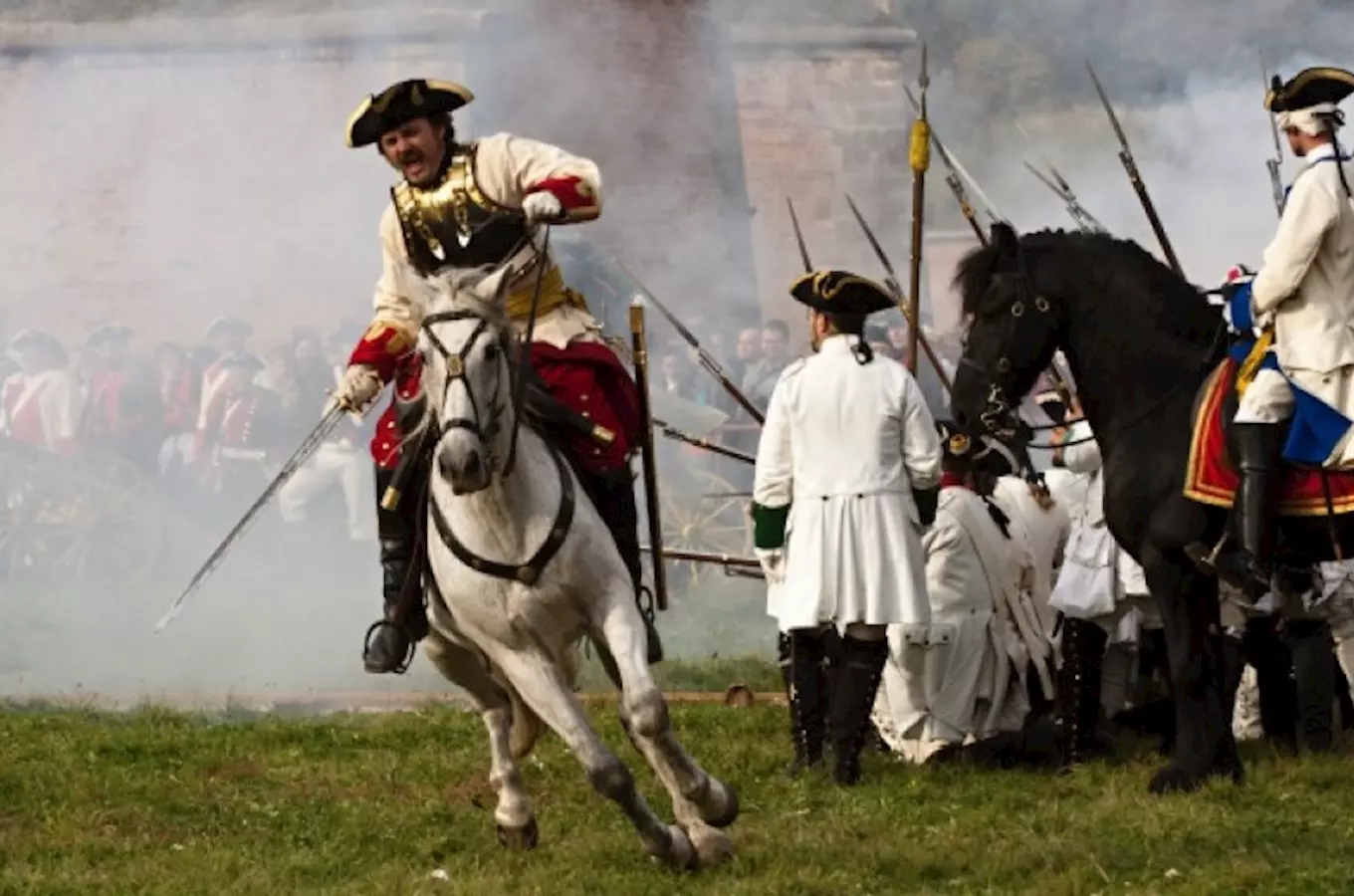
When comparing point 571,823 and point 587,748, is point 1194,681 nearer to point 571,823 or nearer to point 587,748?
point 571,823

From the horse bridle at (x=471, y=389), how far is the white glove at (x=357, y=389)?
2.09 feet

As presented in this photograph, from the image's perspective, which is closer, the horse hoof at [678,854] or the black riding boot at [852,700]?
the horse hoof at [678,854]

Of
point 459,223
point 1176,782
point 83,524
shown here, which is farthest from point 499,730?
point 83,524

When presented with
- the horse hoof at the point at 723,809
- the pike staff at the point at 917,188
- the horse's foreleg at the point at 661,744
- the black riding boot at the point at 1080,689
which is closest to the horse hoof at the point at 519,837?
the horse's foreleg at the point at 661,744

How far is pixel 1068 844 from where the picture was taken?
8.42m

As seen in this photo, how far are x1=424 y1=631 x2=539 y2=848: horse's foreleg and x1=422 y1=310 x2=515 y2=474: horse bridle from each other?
1.40m

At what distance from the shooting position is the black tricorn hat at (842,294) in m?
10.3

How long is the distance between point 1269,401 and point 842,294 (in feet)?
6.11

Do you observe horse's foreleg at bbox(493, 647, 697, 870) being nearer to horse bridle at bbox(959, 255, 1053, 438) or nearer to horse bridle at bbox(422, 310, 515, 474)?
horse bridle at bbox(422, 310, 515, 474)

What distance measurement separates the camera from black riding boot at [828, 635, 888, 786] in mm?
10133

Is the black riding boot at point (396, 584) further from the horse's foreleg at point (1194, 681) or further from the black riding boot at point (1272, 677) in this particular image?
the black riding boot at point (1272, 677)

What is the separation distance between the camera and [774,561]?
10367 mm

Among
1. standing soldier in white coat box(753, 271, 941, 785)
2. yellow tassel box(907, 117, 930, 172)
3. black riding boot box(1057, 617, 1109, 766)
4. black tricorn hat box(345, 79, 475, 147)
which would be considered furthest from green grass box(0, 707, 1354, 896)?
yellow tassel box(907, 117, 930, 172)

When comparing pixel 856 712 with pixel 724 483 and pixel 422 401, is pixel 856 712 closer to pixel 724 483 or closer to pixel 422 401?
pixel 422 401
